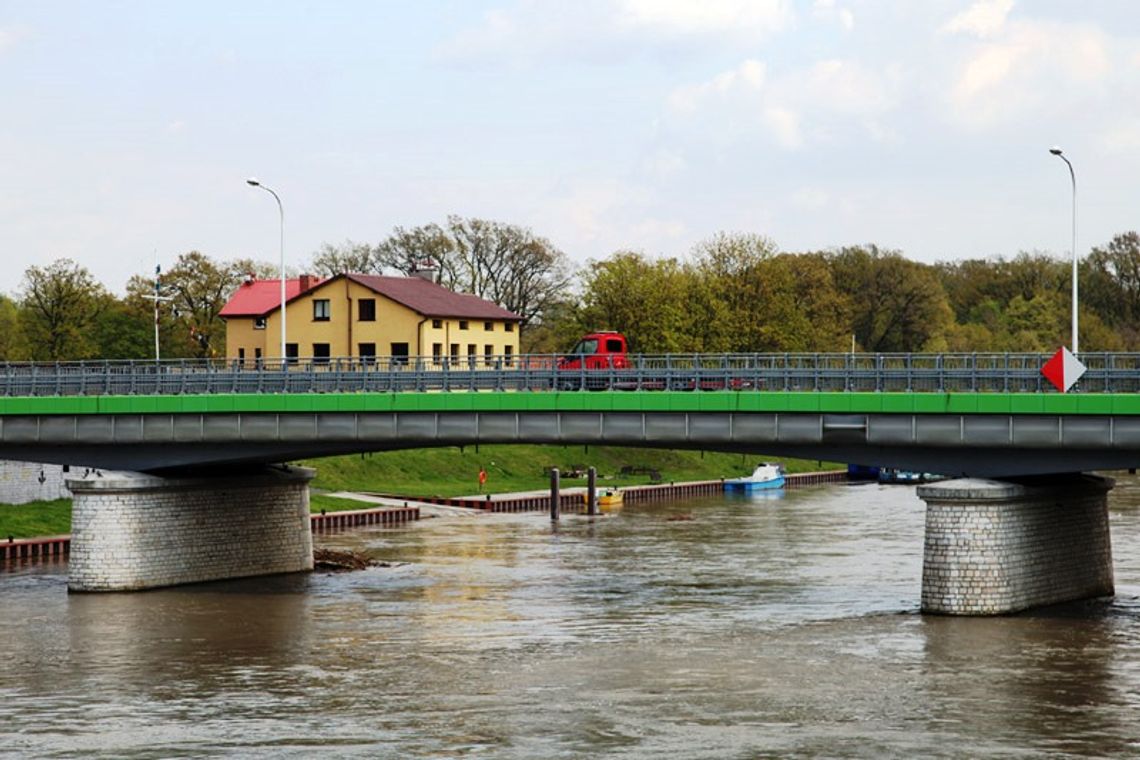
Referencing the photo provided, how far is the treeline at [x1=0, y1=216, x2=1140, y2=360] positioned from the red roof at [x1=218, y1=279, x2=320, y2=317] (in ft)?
51.5

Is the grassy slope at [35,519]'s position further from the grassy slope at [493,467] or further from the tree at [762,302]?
the tree at [762,302]

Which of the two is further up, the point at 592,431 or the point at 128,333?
the point at 128,333

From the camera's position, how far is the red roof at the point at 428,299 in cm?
9244

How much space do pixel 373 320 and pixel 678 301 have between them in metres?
45.3

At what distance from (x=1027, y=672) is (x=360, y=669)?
699 inches

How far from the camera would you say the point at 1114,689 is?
1837 inches

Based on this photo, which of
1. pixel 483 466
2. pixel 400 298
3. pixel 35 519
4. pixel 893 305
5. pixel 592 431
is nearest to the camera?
pixel 592 431

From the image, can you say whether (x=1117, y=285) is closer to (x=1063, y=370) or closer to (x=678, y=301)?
(x=678, y=301)

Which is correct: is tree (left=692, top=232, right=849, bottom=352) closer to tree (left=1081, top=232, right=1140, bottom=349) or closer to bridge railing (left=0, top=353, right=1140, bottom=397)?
tree (left=1081, top=232, right=1140, bottom=349)

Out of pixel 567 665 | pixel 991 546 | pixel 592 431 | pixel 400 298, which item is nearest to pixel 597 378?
pixel 592 431

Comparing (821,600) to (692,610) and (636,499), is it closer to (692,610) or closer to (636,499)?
(692,610)

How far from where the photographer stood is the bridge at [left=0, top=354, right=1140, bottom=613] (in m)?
58.0

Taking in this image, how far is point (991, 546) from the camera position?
5762 centimetres

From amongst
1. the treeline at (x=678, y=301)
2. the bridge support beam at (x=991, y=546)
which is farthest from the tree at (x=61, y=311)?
the bridge support beam at (x=991, y=546)
